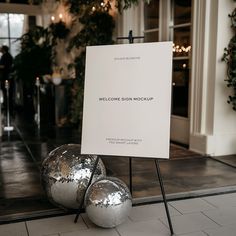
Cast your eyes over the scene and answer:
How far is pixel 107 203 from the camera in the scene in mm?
2492

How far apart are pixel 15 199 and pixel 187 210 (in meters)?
1.44

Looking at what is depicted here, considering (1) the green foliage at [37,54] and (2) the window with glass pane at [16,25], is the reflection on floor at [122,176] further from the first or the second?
(2) the window with glass pane at [16,25]

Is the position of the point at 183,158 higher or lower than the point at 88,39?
lower

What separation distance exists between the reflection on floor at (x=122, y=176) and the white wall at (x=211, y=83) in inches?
9.5

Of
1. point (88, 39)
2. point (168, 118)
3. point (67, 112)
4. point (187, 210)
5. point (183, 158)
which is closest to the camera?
point (168, 118)

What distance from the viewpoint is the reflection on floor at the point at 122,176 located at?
3.04m

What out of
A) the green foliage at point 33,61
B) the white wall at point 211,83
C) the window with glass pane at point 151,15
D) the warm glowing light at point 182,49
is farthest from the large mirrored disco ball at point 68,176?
the green foliage at point 33,61

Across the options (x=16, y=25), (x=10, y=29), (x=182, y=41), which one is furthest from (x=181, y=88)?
(x=10, y=29)

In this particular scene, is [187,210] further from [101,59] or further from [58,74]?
[58,74]

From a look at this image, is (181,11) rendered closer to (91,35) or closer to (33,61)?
(91,35)

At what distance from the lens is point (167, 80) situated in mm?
2496

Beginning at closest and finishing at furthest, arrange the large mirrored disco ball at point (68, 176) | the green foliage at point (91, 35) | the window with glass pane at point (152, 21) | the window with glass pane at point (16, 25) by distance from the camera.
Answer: the large mirrored disco ball at point (68, 176) < the window with glass pane at point (152, 21) < the green foliage at point (91, 35) < the window with glass pane at point (16, 25)

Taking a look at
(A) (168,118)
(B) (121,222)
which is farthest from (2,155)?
(A) (168,118)

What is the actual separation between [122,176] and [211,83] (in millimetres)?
1676
